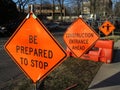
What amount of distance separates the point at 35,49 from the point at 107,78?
4218 mm

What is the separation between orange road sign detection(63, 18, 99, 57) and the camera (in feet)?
35.3

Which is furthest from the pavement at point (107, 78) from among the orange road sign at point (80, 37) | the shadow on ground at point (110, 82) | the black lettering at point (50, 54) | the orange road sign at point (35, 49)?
the black lettering at point (50, 54)

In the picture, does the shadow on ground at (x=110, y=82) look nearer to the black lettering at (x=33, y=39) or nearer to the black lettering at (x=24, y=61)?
the black lettering at (x=24, y=61)

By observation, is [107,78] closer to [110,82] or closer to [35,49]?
[110,82]

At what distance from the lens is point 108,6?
68.7m

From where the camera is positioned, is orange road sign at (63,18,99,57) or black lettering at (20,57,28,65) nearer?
black lettering at (20,57,28,65)

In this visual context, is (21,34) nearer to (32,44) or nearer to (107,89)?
(32,44)

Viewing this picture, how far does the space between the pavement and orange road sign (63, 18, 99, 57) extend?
98cm

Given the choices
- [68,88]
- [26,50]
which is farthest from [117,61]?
[26,50]

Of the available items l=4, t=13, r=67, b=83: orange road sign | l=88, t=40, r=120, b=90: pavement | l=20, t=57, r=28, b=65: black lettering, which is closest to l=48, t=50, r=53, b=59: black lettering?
l=4, t=13, r=67, b=83: orange road sign

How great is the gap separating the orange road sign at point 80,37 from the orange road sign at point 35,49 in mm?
4018

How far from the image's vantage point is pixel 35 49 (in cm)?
679

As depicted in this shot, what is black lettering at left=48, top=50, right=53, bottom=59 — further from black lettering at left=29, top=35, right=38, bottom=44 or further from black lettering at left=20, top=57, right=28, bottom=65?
black lettering at left=20, top=57, right=28, bottom=65

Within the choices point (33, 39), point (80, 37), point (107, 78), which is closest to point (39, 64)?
point (33, 39)
